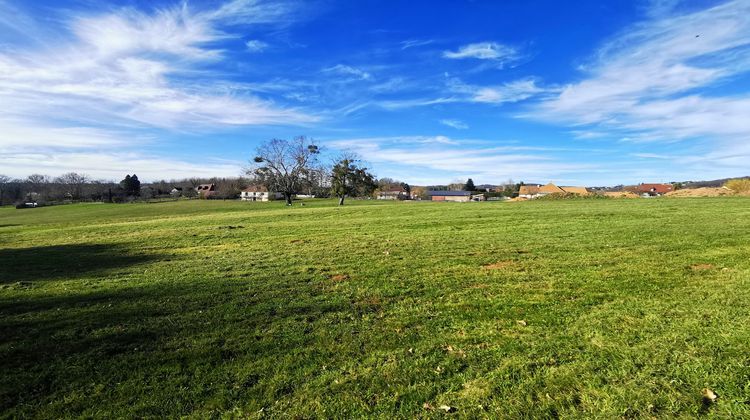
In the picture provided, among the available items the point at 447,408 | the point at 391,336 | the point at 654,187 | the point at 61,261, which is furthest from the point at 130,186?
the point at 654,187

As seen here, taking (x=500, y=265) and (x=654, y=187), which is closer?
(x=500, y=265)

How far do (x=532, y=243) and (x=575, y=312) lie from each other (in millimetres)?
6852

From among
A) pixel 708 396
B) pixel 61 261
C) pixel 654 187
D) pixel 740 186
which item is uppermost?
pixel 654 187

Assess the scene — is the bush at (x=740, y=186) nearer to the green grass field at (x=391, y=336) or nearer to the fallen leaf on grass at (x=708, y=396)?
the green grass field at (x=391, y=336)

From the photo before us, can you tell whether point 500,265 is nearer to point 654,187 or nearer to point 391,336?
point 391,336

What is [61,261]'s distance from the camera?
12.4 metres

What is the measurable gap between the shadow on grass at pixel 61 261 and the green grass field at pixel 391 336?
0.72 feet

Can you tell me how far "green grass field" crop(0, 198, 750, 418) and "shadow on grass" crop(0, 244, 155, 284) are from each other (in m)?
0.22

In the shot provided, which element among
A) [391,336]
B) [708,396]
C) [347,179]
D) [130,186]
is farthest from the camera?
[130,186]

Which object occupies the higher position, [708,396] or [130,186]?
[130,186]

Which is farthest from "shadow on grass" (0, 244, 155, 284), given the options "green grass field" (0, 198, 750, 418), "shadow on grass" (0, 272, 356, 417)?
"shadow on grass" (0, 272, 356, 417)

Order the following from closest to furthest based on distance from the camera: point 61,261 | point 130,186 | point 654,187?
point 61,261
point 654,187
point 130,186

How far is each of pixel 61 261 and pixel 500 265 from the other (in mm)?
13261

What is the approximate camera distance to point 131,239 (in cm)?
1783
